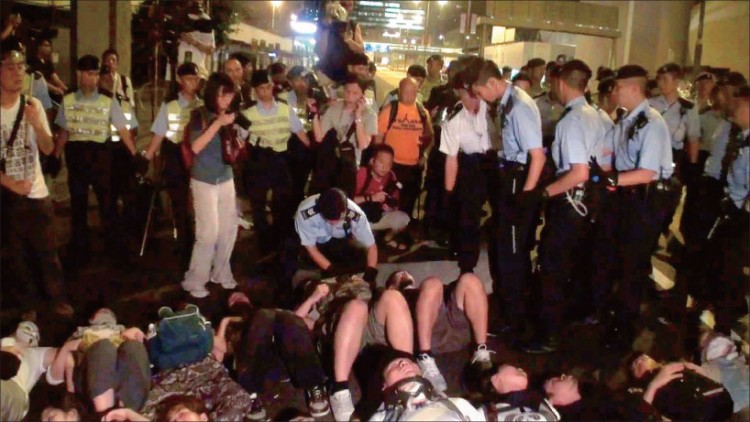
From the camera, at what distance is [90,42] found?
36.1ft

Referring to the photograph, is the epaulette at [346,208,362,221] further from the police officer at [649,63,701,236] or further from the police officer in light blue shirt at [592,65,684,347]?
the police officer at [649,63,701,236]

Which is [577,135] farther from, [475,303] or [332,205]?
[332,205]

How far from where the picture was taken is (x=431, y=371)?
13.4 ft

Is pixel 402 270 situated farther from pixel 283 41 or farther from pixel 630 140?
pixel 283 41

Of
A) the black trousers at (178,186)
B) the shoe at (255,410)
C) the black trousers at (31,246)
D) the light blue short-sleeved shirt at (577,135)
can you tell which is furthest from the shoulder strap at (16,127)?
the light blue short-sleeved shirt at (577,135)

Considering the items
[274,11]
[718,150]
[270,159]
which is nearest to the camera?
[718,150]

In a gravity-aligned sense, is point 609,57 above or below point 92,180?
above

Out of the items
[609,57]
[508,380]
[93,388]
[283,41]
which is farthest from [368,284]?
[283,41]

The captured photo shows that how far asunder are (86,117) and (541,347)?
386cm

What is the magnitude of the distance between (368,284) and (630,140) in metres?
1.88

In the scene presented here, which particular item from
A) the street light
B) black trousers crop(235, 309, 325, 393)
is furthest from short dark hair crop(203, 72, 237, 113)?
the street light

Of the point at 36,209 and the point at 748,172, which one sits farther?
the point at 748,172

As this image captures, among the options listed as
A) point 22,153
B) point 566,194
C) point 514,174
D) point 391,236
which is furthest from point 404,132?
point 22,153

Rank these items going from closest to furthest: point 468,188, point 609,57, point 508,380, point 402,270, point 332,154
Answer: point 508,380
point 402,270
point 468,188
point 332,154
point 609,57
